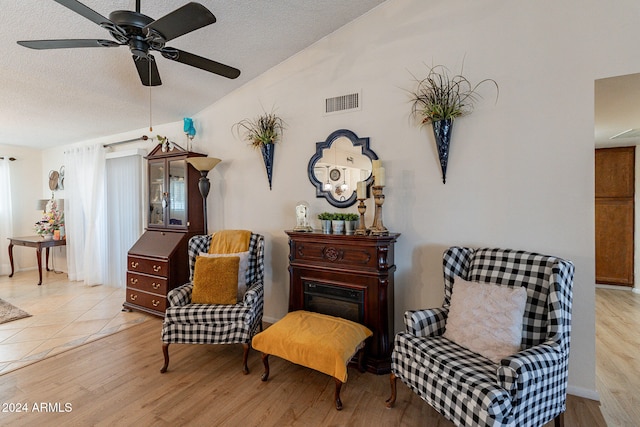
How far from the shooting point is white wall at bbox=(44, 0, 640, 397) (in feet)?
6.25

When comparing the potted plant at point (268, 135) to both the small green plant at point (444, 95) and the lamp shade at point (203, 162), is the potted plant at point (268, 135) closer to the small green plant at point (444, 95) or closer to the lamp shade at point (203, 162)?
the lamp shade at point (203, 162)

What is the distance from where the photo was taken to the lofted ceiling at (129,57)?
6.85ft

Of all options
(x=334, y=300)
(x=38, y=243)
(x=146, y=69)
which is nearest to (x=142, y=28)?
(x=146, y=69)

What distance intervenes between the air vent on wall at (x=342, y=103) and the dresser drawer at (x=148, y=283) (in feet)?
8.06

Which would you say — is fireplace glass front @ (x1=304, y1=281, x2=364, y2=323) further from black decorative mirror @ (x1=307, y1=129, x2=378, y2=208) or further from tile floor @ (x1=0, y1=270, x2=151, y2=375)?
tile floor @ (x1=0, y1=270, x2=151, y2=375)

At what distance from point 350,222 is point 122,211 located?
3.76 m

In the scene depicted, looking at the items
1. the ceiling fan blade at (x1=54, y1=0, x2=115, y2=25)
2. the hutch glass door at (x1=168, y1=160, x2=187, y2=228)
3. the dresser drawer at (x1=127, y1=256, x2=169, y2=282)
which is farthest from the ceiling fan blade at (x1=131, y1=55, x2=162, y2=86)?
the dresser drawer at (x1=127, y1=256, x2=169, y2=282)

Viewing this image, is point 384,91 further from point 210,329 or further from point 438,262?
point 210,329

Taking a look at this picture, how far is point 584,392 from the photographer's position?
1.92m

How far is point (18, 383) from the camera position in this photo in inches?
82.3

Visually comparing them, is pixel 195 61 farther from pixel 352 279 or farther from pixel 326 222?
pixel 352 279

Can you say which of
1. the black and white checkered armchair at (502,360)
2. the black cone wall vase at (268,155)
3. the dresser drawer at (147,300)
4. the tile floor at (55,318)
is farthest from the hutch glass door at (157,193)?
the black and white checkered armchair at (502,360)

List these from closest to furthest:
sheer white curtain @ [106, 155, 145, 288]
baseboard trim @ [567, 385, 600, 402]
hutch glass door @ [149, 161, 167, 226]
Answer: baseboard trim @ [567, 385, 600, 402]
hutch glass door @ [149, 161, 167, 226]
sheer white curtain @ [106, 155, 145, 288]

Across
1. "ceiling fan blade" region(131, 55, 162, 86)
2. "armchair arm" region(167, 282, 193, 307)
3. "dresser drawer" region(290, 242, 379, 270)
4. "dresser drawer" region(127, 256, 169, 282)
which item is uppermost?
"ceiling fan blade" region(131, 55, 162, 86)
